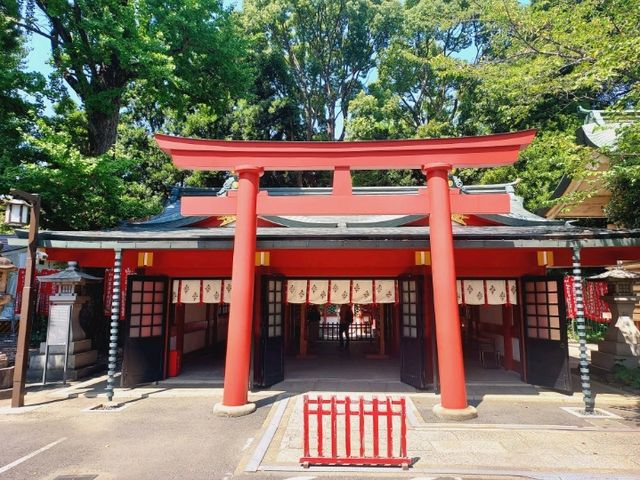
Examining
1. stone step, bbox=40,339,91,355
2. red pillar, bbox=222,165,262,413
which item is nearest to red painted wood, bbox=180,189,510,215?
red pillar, bbox=222,165,262,413

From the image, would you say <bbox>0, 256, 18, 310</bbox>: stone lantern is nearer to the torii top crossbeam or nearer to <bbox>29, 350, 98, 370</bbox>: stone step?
<bbox>29, 350, 98, 370</bbox>: stone step

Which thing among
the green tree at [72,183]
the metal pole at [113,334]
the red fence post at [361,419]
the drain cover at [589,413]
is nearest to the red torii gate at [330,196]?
the metal pole at [113,334]

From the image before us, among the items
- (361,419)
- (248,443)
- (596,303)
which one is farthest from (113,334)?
(596,303)

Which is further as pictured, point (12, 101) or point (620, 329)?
point (12, 101)

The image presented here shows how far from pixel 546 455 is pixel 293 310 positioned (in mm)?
11605

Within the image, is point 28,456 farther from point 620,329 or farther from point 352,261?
point 620,329

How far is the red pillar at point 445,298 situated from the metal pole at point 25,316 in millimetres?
8851

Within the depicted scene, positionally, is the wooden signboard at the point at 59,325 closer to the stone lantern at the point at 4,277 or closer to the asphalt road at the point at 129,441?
the stone lantern at the point at 4,277

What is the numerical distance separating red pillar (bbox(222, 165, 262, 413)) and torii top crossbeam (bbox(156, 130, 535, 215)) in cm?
47

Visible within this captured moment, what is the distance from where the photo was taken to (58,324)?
36.4 ft

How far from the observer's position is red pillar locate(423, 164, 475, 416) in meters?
7.54

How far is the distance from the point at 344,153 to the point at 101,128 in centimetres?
1257

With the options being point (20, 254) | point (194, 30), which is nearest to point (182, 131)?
point (194, 30)

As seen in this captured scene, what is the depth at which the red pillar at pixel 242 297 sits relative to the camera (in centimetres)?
792
